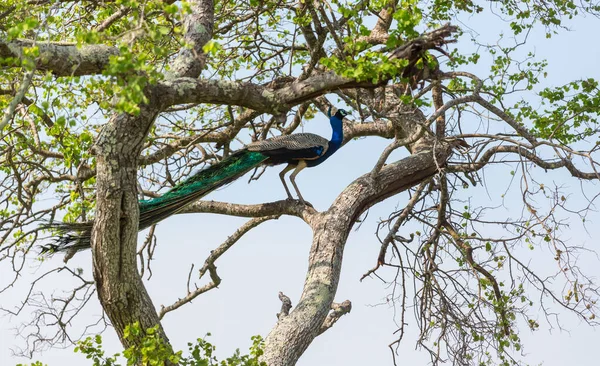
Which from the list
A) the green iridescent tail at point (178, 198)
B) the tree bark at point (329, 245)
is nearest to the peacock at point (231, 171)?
the green iridescent tail at point (178, 198)

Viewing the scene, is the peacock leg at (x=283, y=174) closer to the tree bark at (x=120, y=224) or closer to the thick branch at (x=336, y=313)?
the thick branch at (x=336, y=313)

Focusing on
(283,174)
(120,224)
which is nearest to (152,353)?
(120,224)

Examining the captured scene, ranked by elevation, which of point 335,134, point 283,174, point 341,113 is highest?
point 341,113

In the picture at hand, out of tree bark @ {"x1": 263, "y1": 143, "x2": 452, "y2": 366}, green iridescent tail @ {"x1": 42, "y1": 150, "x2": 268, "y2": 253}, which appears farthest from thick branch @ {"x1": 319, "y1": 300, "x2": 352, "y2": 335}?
green iridescent tail @ {"x1": 42, "y1": 150, "x2": 268, "y2": 253}

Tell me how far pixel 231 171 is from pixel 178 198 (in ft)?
2.09

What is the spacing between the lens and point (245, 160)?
738cm

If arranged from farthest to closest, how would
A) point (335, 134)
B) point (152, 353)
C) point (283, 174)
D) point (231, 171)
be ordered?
point (335, 134) → point (283, 174) → point (231, 171) → point (152, 353)

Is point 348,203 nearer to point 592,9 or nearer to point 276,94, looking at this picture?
point 276,94

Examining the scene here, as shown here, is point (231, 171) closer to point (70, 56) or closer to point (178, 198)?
point (178, 198)

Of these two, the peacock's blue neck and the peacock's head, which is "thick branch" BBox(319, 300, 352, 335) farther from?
the peacock's head

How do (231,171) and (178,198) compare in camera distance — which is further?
(231,171)

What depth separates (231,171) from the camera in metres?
7.25

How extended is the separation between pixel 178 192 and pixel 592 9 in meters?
4.77

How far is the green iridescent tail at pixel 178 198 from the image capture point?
19.9ft
